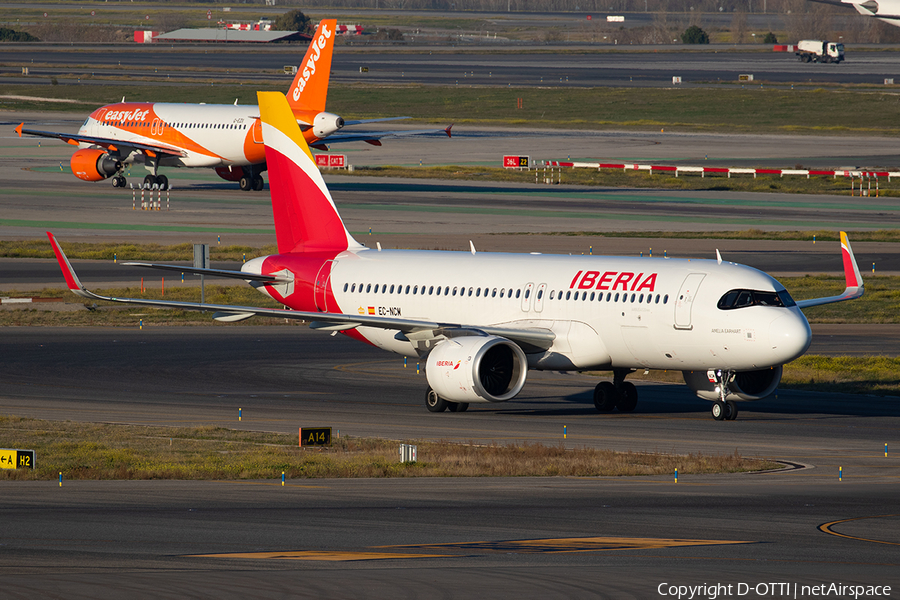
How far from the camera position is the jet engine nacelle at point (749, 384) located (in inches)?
1404

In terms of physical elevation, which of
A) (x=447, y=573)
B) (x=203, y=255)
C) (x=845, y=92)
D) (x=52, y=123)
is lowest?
(x=447, y=573)

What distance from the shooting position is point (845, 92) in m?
164

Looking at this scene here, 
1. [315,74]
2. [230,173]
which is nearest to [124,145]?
[230,173]

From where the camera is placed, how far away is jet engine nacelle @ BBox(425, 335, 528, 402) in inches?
1364

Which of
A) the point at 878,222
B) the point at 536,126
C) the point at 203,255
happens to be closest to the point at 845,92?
the point at 536,126

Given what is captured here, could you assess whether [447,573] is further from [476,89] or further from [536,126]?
[476,89]

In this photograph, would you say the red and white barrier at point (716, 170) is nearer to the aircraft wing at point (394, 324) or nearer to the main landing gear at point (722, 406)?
the main landing gear at point (722, 406)

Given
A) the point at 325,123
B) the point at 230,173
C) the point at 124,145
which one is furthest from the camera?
the point at 230,173

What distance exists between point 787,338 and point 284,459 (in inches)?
509

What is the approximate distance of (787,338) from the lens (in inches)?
1307

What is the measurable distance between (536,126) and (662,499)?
121 metres

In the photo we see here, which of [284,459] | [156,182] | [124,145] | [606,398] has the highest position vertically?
[124,145]

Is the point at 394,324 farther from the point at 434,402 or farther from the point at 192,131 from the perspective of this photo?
the point at 192,131

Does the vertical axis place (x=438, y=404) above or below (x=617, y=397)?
below
